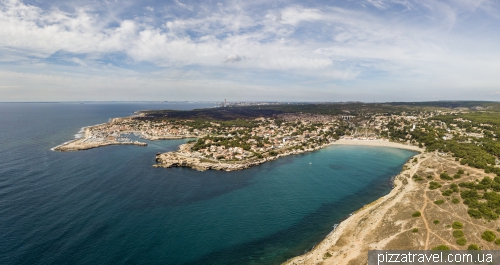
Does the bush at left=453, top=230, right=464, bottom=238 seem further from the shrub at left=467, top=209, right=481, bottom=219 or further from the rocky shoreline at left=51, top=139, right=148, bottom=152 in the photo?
the rocky shoreline at left=51, top=139, right=148, bottom=152

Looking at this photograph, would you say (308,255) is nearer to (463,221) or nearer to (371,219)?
(371,219)

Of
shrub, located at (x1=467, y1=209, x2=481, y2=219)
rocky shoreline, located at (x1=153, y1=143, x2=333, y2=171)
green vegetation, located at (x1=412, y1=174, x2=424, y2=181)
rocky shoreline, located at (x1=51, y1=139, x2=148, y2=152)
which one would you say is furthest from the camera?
rocky shoreline, located at (x1=51, y1=139, x2=148, y2=152)

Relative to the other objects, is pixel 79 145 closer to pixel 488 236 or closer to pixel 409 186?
pixel 409 186


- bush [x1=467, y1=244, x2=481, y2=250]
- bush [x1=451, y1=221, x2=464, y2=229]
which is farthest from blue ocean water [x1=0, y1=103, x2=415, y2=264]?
bush [x1=467, y1=244, x2=481, y2=250]

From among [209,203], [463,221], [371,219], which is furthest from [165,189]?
[463,221]

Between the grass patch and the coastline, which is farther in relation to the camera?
the grass patch

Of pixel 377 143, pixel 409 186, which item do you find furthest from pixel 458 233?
pixel 377 143
